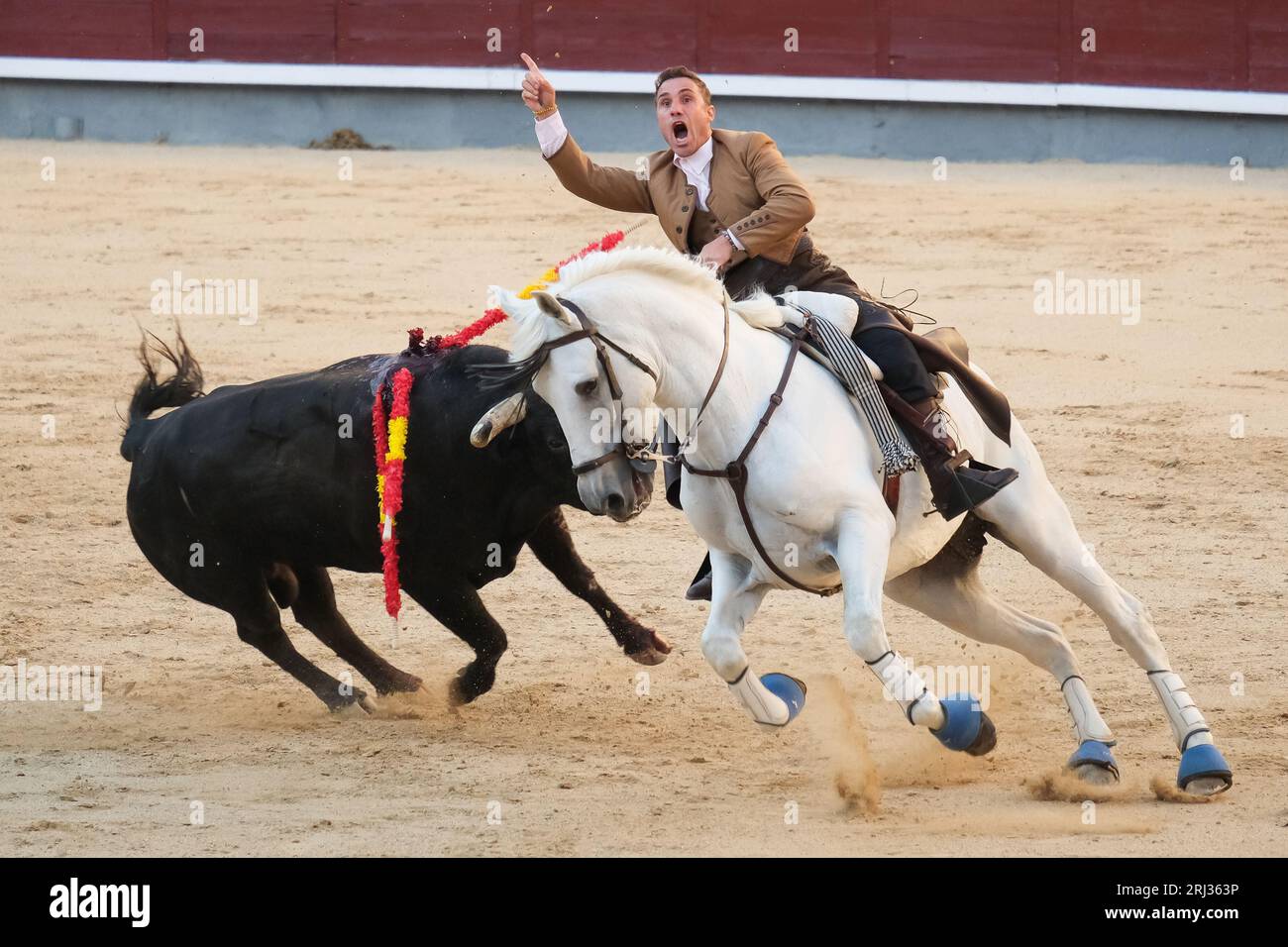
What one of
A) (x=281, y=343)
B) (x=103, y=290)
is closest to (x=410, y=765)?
(x=281, y=343)

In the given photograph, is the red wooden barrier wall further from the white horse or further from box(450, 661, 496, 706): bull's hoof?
the white horse

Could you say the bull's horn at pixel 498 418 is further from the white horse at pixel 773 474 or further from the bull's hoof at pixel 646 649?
the bull's hoof at pixel 646 649

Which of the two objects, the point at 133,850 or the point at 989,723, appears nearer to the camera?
the point at 133,850

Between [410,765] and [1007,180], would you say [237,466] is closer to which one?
[410,765]

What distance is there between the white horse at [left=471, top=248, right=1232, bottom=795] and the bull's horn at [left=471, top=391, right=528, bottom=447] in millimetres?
20

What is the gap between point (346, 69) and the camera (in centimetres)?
1491

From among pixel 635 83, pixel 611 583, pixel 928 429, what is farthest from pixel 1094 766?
pixel 635 83

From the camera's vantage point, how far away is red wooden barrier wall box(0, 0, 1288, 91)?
47.2 ft

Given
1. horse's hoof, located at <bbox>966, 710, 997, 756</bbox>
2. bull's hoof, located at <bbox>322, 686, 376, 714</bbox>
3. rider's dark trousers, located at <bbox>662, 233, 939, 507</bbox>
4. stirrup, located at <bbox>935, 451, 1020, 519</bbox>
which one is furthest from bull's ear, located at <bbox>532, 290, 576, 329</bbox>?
bull's hoof, located at <bbox>322, 686, 376, 714</bbox>

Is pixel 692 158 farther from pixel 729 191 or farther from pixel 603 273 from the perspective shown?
pixel 603 273

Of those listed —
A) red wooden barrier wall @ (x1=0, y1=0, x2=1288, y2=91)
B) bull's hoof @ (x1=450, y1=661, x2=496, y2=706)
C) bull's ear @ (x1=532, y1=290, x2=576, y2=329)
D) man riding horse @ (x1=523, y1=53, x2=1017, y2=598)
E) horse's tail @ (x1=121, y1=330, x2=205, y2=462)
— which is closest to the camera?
Answer: bull's ear @ (x1=532, y1=290, x2=576, y2=329)

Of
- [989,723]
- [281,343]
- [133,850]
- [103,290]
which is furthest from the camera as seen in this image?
[103,290]

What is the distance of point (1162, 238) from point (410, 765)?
7.63 m

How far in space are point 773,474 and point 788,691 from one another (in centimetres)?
67
